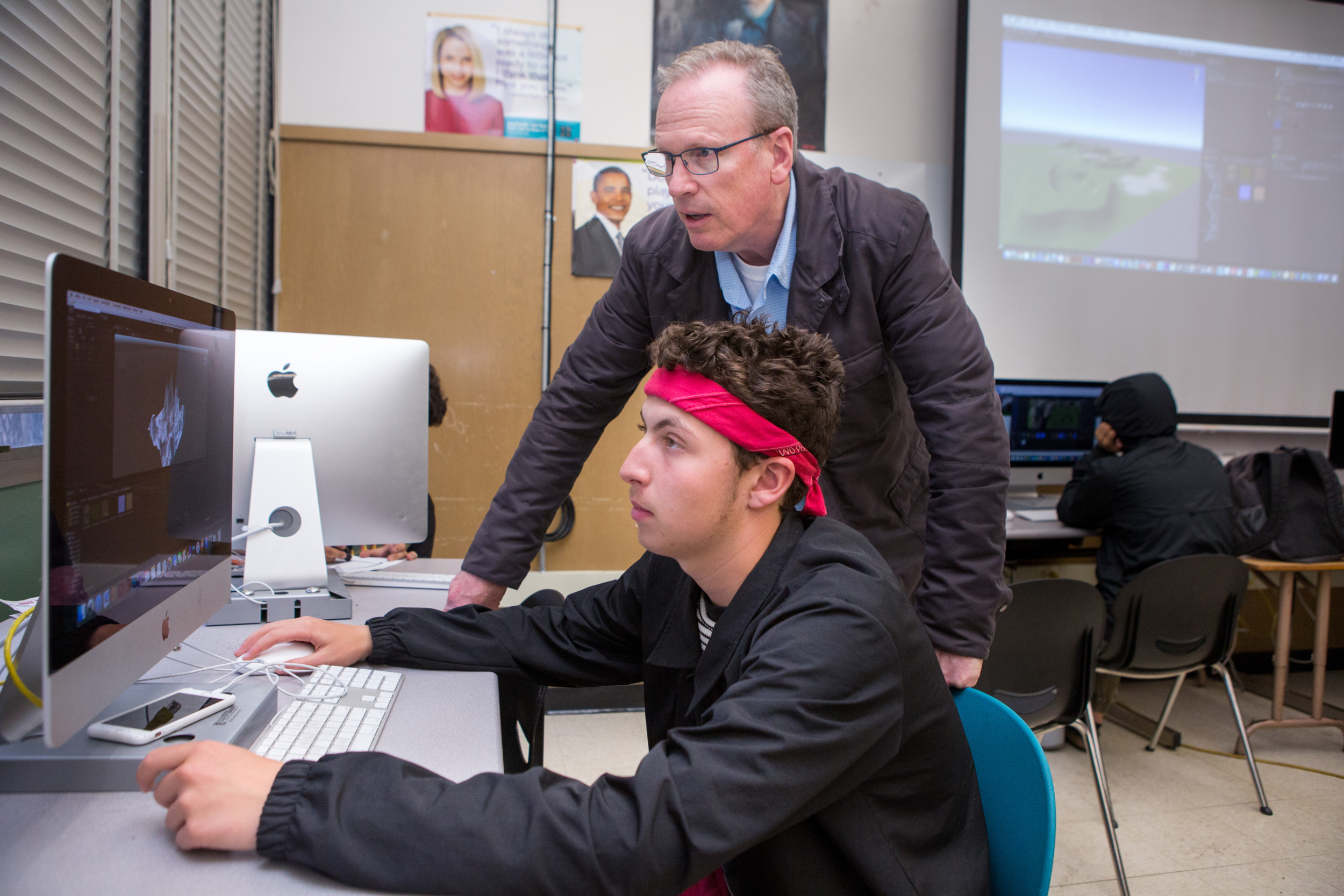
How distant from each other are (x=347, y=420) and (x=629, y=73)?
2353 millimetres

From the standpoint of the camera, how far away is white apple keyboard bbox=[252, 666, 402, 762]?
0.86 metres

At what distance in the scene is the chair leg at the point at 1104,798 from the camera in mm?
1942

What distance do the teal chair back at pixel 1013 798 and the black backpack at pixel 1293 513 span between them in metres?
2.69

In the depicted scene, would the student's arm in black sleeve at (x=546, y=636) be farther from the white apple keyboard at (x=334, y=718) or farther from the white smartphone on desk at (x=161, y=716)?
the white smartphone on desk at (x=161, y=716)

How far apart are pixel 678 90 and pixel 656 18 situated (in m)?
2.23

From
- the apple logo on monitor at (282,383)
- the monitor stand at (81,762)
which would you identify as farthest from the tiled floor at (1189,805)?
the monitor stand at (81,762)

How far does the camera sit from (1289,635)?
3.13m

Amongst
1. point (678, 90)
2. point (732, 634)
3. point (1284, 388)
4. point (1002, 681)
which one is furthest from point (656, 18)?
point (1284, 388)

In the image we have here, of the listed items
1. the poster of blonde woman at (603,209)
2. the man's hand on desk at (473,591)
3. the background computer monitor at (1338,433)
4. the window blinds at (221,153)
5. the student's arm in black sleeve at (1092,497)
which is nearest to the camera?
the man's hand on desk at (473,591)

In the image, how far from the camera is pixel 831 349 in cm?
105

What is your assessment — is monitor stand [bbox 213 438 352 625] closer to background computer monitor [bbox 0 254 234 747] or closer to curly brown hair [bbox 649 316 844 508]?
background computer monitor [bbox 0 254 234 747]

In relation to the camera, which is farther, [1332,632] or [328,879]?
[1332,632]

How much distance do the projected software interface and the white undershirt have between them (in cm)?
249

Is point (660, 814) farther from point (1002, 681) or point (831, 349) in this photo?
point (1002, 681)
